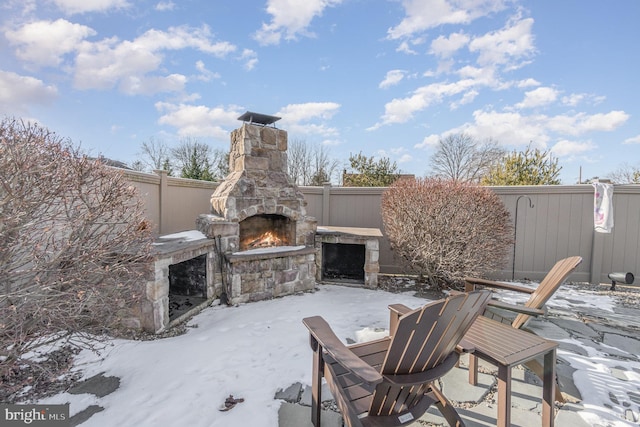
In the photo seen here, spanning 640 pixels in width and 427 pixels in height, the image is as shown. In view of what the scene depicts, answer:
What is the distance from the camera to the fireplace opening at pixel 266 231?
4.97 metres

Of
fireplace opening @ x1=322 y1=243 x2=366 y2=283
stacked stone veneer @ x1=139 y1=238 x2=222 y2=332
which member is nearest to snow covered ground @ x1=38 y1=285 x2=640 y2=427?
stacked stone veneer @ x1=139 y1=238 x2=222 y2=332

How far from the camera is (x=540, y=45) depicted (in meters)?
5.26

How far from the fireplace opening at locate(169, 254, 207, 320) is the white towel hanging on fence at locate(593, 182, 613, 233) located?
6.89m

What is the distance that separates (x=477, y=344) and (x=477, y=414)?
0.56 meters

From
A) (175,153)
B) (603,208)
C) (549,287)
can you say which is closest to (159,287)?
(549,287)

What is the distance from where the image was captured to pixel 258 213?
4.58 metres

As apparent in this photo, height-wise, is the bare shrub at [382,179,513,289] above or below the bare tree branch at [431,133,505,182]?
below

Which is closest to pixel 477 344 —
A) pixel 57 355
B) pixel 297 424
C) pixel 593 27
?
pixel 297 424

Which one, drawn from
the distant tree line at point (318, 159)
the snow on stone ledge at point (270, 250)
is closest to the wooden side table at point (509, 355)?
the snow on stone ledge at point (270, 250)

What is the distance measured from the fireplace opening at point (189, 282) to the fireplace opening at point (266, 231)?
83cm

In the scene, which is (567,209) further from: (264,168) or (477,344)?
(264,168)

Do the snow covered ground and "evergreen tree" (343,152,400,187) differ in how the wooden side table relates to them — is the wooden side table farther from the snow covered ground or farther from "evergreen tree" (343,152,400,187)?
"evergreen tree" (343,152,400,187)

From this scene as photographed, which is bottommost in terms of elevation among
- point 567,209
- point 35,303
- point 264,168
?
point 35,303

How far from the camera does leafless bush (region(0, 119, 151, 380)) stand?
6.03ft
